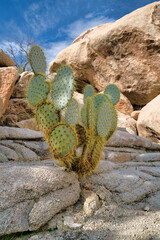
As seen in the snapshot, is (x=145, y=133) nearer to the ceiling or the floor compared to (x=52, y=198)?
nearer to the floor

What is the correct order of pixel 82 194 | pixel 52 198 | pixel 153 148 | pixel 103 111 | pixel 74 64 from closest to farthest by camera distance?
1. pixel 52 198
2. pixel 82 194
3. pixel 103 111
4. pixel 153 148
5. pixel 74 64

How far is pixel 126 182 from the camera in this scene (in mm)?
3121

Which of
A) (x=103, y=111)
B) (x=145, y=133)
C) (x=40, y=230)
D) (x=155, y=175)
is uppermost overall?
(x=103, y=111)

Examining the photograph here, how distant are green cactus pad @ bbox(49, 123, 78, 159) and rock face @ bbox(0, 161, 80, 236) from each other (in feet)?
0.94

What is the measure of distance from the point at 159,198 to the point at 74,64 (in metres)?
8.46

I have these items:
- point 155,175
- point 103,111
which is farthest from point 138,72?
point 103,111

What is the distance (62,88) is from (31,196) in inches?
55.9

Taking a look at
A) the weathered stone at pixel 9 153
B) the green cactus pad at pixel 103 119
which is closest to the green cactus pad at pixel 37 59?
the green cactus pad at pixel 103 119

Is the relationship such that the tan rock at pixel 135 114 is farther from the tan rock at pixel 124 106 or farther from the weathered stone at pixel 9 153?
the weathered stone at pixel 9 153

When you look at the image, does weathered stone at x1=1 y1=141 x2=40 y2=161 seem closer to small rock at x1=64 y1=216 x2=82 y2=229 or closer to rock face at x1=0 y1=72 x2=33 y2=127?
small rock at x1=64 y1=216 x2=82 y2=229

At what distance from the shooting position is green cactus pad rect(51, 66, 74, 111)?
267 cm

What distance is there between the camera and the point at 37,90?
9.04 ft

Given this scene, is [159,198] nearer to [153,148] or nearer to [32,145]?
[32,145]

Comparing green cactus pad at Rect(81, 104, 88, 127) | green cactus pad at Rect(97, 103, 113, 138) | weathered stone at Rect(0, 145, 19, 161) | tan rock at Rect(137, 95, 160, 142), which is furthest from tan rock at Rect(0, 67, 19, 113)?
green cactus pad at Rect(97, 103, 113, 138)
